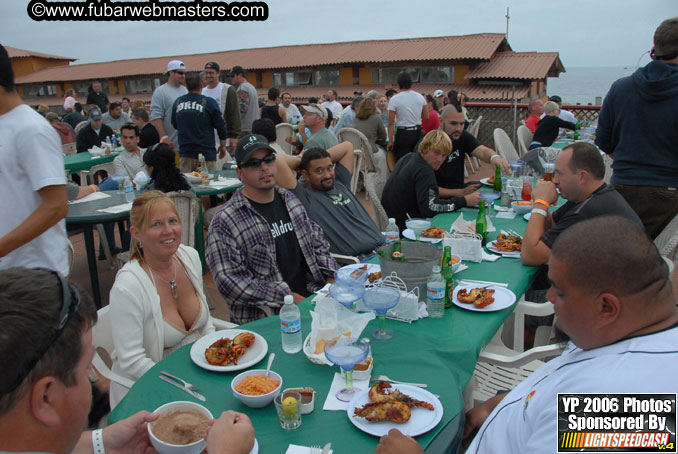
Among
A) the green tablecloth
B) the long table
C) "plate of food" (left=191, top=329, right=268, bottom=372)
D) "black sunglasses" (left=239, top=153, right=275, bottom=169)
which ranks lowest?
the long table

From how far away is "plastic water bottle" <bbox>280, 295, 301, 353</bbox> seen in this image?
187 centimetres

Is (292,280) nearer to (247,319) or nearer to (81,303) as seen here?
(247,319)

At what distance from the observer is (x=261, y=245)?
9.63ft

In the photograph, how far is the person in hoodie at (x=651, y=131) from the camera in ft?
10.9

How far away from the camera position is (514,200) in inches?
172

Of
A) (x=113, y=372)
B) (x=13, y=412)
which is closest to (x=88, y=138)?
(x=113, y=372)

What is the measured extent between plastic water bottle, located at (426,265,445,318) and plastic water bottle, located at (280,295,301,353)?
0.65 metres

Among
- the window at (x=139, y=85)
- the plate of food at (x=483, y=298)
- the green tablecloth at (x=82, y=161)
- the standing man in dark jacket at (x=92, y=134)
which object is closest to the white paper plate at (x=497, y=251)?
the plate of food at (x=483, y=298)

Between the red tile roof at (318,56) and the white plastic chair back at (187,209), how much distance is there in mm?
20602

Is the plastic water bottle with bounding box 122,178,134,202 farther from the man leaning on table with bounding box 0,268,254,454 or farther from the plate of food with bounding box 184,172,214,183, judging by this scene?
the man leaning on table with bounding box 0,268,254,454

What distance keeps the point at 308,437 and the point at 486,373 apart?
1.42m

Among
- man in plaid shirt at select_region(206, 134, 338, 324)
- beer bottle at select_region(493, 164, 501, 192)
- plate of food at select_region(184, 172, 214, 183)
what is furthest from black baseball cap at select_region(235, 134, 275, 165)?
beer bottle at select_region(493, 164, 501, 192)

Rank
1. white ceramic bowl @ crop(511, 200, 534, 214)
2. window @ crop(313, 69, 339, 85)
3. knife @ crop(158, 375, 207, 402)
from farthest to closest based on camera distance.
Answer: window @ crop(313, 69, 339, 85), white ceramic bowl @ crop(511, 200, 534, 214), knife @ crop(158, 375, 207, 402)

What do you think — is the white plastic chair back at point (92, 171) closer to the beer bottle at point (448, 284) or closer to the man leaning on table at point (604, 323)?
the beer bottle at point (448, 284)
